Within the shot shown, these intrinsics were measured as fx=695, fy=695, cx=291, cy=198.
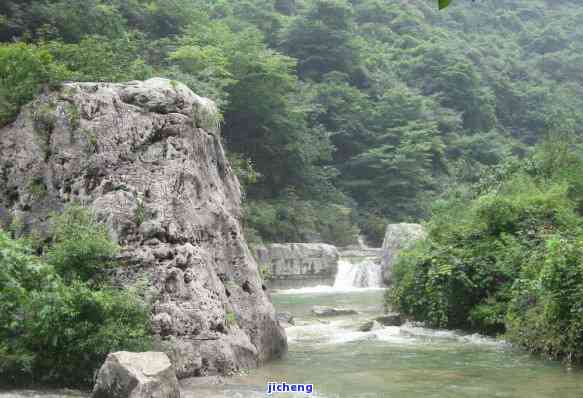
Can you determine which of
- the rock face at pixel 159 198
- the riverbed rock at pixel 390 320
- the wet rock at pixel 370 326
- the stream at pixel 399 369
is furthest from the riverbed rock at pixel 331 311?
the rock face at pixel 159 198

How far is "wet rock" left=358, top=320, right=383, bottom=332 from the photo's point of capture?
13.7m

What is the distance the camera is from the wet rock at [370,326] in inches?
538

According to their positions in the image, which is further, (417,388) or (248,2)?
(248,2)

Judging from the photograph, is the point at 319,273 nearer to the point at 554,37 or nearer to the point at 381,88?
the point at 381,88

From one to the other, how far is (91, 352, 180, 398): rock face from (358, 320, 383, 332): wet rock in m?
6.95

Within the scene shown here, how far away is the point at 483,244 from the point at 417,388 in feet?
18.3

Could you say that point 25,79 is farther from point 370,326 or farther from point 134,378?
point 370,326

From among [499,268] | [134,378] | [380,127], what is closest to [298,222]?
[380,127]

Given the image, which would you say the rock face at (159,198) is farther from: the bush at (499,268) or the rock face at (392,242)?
the rock face at (392,242)

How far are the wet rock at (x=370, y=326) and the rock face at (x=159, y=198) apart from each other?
10.3 feet

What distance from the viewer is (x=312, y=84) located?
4072cm

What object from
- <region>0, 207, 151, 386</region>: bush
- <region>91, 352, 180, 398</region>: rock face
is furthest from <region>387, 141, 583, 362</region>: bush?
<region>0, 207, 151, 386</region>: bush

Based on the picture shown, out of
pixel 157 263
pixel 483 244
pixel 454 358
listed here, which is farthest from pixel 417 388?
pixel 483 244

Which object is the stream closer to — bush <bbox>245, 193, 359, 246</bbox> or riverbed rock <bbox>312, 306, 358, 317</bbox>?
riverbed rock <bbox>312, 306, 358, 317</bbox>
